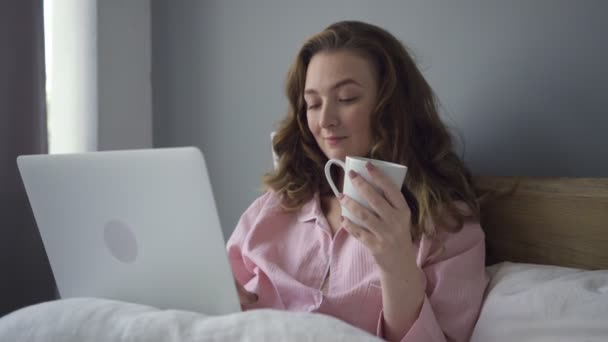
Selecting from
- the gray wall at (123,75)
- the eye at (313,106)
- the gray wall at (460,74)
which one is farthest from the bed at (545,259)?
the gray wall at (123,75)

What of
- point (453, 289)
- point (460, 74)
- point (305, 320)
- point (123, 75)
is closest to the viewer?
point (305, 320)

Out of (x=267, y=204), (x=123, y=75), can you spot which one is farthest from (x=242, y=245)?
(x=123, y=75)

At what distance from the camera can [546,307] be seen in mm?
781

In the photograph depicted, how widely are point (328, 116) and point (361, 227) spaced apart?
0.34 meters

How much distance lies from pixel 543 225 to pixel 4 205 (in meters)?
1.48

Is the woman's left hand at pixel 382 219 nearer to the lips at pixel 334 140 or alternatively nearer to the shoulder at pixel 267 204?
the lips at pixel 334 140

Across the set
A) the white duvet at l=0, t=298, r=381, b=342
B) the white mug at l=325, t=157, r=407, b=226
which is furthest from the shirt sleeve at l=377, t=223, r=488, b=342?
the white duvet at l=0, t=298, r=381, b=342

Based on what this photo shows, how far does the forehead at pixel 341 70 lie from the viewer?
1.09 meters

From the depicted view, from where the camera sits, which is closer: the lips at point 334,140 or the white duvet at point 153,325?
the white duvet at point 153,325

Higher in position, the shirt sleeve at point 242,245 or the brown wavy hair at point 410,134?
the brown wavy hair at point 410,134

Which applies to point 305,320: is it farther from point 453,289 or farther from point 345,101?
point 345,101

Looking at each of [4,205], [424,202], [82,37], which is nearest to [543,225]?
[424,202]

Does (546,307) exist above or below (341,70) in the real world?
below

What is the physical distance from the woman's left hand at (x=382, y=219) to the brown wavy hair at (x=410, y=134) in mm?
195
